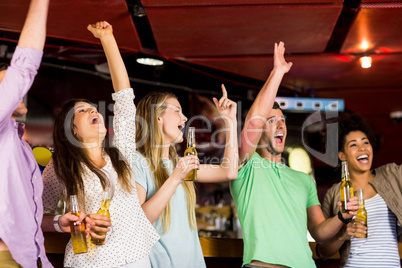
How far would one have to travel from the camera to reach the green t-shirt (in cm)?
262

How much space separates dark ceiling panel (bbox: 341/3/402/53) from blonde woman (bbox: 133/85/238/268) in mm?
1607

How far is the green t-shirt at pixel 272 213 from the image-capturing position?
262 centimetres

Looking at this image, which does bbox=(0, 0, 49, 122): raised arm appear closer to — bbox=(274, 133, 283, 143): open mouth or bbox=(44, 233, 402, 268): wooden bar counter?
bbox=(274, 133, 283, 143): open mouth

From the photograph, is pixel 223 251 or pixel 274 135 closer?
pixel 274 135

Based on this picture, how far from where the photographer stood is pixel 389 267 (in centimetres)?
296

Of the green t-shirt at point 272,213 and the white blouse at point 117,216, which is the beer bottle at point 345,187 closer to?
the green t-shirt at point 272,213

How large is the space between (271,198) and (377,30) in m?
2.06

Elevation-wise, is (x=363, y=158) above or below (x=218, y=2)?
below

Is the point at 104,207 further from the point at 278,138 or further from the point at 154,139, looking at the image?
the point at 278,138

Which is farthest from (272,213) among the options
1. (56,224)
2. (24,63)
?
(24,63)

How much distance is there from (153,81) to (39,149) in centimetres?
282

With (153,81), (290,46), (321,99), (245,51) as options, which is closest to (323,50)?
(290,46)

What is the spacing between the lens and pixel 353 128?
3.40 m

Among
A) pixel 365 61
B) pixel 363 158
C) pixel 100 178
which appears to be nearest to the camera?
pixel 100 178
